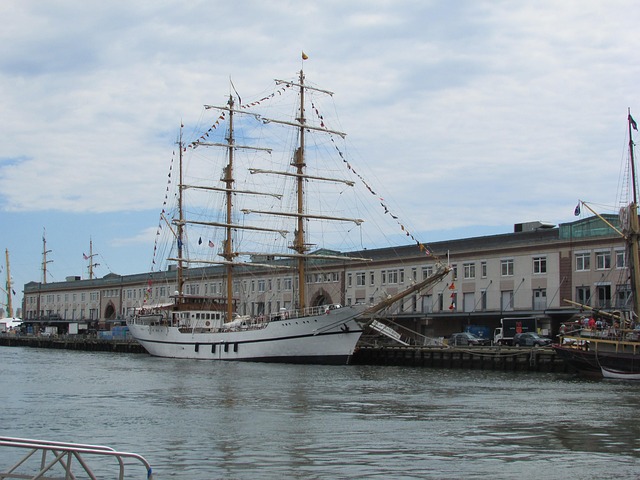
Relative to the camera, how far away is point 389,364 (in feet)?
227

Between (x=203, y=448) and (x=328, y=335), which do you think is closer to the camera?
(x=203, y=448)

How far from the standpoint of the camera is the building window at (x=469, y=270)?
82188 millimetres

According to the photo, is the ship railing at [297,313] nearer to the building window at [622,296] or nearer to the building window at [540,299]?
the building window at [540,299]

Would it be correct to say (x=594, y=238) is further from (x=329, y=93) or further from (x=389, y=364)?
(x=329, y=93)

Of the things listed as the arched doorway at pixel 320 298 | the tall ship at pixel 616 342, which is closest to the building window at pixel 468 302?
the arched doorway at pixel 320 298

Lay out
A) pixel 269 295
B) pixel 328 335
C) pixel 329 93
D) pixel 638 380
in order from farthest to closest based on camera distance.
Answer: pixel 269 295 < pixel 329 93 < pixel 328 335 < pixel 638 380

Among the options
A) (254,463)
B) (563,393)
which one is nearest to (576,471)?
(254,463)

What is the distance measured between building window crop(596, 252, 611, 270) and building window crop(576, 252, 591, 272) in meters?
0.76

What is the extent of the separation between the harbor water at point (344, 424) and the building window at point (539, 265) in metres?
27.4

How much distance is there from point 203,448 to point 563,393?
22.5m

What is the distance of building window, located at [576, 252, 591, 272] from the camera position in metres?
72.8

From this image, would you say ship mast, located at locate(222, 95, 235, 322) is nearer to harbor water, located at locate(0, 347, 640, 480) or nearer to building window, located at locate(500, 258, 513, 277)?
building window, located at locate(500, 258, 513, 277)

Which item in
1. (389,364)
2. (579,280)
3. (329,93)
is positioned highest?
(329,93)

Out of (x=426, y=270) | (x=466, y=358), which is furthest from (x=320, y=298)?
(x=466, y=358)
